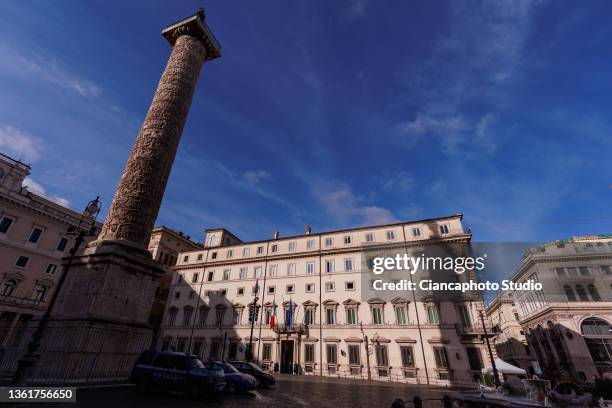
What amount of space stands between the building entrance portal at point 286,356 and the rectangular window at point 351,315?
7098 mm

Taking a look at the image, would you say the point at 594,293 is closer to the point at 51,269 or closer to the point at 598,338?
the point at 598,338

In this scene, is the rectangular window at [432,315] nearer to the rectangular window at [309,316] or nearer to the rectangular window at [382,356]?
the rectangular window at [382,356]

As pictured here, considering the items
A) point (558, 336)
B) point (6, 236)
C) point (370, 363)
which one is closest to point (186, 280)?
point (6, 236)

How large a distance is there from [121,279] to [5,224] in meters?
32.7

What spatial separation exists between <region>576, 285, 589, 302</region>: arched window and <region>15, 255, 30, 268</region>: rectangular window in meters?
66.5

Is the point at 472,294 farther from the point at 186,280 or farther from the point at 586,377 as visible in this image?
the point at 186,280

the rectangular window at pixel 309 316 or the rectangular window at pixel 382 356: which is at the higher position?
the rectangular window at pixel 309 316

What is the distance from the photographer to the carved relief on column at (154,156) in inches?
584

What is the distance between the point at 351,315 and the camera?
30359 millimetres

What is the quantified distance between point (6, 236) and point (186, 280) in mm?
20354

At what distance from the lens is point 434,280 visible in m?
28.5

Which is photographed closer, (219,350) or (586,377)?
(586,377)

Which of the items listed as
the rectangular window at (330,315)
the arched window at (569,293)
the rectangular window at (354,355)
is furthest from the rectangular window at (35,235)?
the arched window at (569,293)

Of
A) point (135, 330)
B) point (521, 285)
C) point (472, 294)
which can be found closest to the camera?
point (135, 330)
